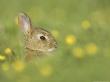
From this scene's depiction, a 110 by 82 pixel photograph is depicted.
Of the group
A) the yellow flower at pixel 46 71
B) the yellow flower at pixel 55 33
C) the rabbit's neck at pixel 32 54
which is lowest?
the yellow flower at pixel 46 71

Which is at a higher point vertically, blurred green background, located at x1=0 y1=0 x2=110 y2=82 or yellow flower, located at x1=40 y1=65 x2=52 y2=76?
blurred green background, located at x1=0 y1=0 x2=110 y2=82

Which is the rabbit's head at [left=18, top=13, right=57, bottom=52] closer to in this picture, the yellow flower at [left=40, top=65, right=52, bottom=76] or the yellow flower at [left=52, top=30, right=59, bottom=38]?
the yellow flower at [left=52, top=30, right=59, bottom=38]

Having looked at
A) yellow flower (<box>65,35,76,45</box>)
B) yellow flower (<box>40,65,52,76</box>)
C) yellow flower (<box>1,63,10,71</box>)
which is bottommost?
yellow flower (<box>40,65,52,76</box>)

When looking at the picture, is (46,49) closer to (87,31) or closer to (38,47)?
(38,47)

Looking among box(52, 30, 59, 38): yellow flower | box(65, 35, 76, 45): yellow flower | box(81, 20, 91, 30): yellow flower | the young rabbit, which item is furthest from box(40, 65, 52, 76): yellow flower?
box(81, 20, 91, 30): yellow flower

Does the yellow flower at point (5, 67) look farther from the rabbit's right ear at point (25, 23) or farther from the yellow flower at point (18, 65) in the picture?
the rabbit's right ear at point (25, 23)

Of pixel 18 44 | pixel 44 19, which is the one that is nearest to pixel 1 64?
pixel 18 44

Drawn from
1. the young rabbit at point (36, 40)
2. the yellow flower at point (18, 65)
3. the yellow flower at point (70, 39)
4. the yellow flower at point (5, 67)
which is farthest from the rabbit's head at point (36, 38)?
the yellow flower at point (5, 67)
